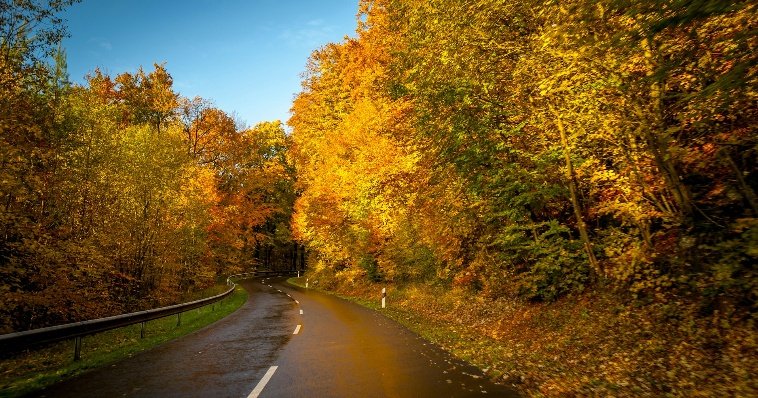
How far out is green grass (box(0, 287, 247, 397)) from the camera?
6.88 m

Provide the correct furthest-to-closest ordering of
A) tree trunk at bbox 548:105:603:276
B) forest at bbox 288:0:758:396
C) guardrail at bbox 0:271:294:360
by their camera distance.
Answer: tree trunk at bbox 548:105:603:276 < guardrail at bbox 0:271:294:360 < forest at bbox 288:0:758:396

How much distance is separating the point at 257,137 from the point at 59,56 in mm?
36361

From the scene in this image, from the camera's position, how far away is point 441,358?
331 inches

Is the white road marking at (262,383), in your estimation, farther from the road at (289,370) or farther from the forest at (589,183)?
the forest at (589,183)

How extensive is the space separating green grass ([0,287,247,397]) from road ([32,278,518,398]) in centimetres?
47

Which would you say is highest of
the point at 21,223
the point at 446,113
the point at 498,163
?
the point at 446,113

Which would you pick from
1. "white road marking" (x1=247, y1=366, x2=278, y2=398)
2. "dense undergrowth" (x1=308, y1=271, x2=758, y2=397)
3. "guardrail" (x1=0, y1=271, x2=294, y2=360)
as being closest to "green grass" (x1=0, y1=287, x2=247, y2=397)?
"guardrail" (x1=0, y1=271, x2=294, y2=360)

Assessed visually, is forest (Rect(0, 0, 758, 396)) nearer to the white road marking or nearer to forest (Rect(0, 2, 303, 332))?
forest (Rect(0, 2, 303, 332))

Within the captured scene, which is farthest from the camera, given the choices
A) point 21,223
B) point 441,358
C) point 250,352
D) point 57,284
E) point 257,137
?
point 257,137

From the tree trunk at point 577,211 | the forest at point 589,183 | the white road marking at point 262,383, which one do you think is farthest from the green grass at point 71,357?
the tree trunk at point 577,211

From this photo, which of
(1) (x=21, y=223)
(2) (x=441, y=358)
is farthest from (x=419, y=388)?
(1) (x=21, y=223)

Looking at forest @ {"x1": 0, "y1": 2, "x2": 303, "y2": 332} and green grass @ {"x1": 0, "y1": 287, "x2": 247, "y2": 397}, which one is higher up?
forest @ {"x1": 0, "y1": 2, "x2": 303, "y2": 332}

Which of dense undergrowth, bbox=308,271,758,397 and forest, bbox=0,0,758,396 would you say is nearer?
dense undergrowth, bbox=308,271,758,397

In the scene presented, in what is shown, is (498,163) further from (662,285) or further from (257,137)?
(257,137)
